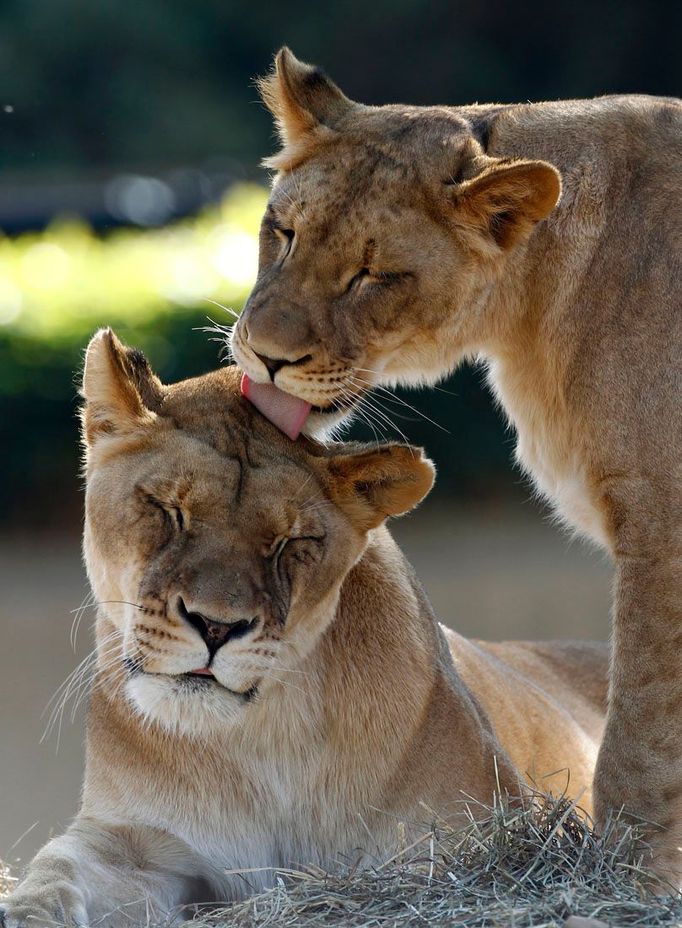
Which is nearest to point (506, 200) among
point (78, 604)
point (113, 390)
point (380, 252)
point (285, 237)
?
point (380, 252)

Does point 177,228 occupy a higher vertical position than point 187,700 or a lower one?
higher

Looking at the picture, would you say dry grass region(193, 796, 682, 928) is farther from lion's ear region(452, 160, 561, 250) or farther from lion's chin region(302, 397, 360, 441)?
lion's ear region(452, 160, 561, 250)

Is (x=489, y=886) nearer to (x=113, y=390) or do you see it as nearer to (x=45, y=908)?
(x=45, y=908)

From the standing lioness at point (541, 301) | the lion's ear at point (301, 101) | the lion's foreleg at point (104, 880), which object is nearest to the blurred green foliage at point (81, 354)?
the lion's ear at point (301, 101)

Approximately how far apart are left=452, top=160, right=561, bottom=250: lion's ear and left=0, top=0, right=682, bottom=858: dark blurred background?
0.88 meters

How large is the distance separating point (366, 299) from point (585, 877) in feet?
3.96

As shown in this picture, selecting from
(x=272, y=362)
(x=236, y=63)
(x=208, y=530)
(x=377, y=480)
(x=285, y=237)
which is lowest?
(x=208, y=530)

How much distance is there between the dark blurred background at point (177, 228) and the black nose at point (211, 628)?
56.3 inches

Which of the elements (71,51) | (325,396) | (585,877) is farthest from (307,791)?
(71,51)

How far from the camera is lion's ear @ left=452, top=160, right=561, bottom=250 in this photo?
325 centimetres

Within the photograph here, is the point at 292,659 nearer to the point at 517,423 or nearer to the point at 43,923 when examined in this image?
the point at 43,923

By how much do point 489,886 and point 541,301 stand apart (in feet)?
4.33

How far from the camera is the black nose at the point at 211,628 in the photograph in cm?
276

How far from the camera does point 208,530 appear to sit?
116 inches
